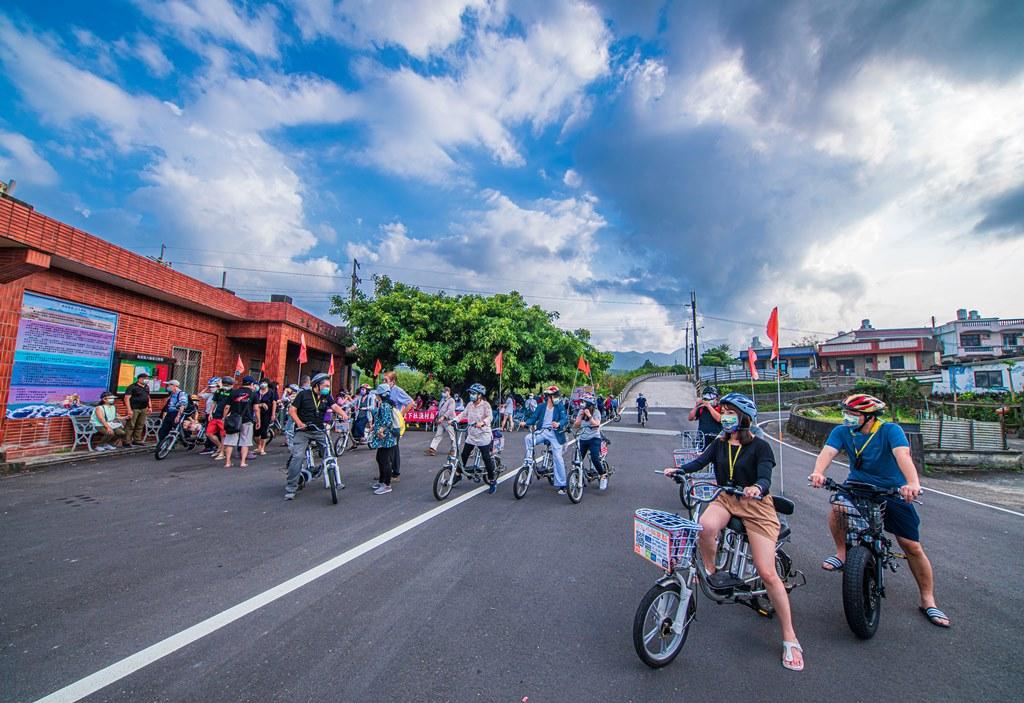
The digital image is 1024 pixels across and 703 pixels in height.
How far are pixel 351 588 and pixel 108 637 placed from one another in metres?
1.60

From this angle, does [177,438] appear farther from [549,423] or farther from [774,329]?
[774,329]

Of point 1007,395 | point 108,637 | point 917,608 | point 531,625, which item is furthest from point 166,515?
point 1007,395

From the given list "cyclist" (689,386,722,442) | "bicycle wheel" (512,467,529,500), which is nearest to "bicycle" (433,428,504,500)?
"bicycle wheel" (512,467,529,500)

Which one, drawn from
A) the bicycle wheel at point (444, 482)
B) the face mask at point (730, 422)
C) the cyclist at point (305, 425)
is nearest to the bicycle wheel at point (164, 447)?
the cyclist at point (305, 425)

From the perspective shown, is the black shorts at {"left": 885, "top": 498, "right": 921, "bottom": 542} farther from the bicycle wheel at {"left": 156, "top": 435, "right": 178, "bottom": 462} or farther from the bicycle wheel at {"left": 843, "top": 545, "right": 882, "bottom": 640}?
the bicycle wheel at {"left": 156, "top": 435, "right": 178, "bottom": 462}

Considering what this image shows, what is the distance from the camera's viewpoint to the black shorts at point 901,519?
3684 mm

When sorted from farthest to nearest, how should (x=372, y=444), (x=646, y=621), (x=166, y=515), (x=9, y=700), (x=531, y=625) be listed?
(x=372, y=444), (x=166, y=515), (x=531, y=625), (x=646, y=621), (x=9, y=700)

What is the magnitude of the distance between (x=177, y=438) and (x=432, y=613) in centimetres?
1084

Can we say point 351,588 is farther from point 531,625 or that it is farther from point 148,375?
point 148,375

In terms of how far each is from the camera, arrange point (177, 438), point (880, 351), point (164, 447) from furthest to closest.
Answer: point (880, 351)
point (177, 438)
point (164, 447)

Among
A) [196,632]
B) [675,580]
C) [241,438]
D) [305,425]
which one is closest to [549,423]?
[305,425]

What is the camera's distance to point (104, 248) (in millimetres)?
11109

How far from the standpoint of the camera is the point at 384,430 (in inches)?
287

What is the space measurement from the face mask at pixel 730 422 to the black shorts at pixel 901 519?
144cm
